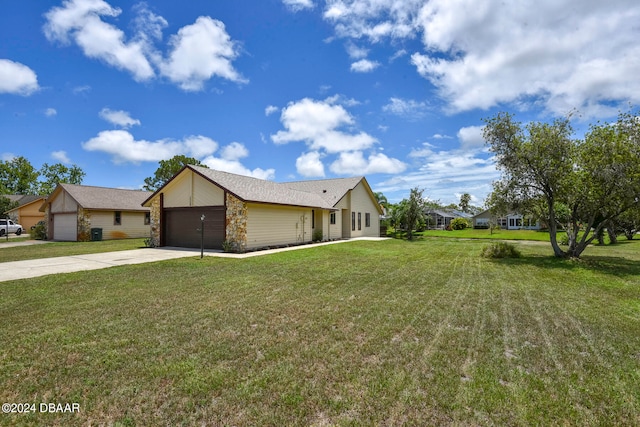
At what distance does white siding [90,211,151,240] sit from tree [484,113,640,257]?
25.6 meters

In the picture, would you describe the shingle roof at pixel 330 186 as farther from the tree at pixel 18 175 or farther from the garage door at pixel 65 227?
the tree at pixel 18 175

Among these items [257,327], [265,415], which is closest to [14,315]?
[257,327]

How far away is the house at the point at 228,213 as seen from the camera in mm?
14430

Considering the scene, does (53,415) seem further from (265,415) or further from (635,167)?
(635,167)

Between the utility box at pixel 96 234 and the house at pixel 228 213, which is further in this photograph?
the utility box at pixel 96 234

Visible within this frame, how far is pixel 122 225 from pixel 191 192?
12.4m

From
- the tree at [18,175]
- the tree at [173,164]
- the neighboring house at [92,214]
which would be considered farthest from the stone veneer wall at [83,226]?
the tree at [18,175]

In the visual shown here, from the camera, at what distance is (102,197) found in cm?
2402

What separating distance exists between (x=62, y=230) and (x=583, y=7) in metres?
31.5

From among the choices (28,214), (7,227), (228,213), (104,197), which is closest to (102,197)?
(104,197)

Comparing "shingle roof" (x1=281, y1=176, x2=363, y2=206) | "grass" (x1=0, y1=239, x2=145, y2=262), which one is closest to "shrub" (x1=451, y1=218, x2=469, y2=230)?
"shingle roof" (x1=281, y1=176, x2=363, y2=206)

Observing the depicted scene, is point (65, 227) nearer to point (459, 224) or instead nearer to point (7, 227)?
point (7, 227)

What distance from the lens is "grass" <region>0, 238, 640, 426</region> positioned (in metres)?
2.64

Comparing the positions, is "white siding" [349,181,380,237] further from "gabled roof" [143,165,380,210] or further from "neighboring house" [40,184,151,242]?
"neighboring house" [40,184,151,242]
